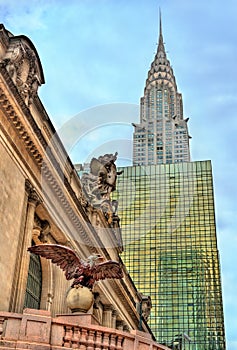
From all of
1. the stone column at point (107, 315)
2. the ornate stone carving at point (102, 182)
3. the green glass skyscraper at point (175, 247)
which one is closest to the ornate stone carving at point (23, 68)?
the ornate stone carving at point (102, 182)

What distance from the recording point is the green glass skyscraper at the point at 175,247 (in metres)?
102

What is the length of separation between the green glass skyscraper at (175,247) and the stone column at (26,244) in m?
77.4

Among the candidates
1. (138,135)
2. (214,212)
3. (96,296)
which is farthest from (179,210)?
(96,296)

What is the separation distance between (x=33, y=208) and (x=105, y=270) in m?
10.2

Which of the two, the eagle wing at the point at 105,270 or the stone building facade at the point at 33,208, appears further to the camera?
the eagle wing at the point at 105,270

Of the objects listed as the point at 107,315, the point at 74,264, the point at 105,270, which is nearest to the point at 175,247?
the point at 107,315

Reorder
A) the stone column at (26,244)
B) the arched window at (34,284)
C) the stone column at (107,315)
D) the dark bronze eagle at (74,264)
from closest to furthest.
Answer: the dark bronze eagle at (74,264) → the stone column at (26,244) → the arched window at (34,284) → the stone column at (107,315)

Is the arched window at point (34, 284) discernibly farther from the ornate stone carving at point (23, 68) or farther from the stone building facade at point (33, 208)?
the ornate stone carving at point (23, 68)

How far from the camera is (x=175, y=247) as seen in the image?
4323 inches

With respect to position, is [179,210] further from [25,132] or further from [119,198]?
[25,132]

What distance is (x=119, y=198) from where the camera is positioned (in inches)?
4547

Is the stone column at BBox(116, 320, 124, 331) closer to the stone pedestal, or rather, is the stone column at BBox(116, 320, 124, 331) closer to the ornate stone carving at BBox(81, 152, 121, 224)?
the ornate stone carving at BBox(81, 152, 121, 224)

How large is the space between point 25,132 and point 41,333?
48.0ft

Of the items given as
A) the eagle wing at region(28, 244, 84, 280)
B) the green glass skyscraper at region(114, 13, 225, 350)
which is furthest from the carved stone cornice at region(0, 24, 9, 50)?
the green glass skyscraper at region(114, 13, 225, 350)
